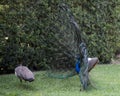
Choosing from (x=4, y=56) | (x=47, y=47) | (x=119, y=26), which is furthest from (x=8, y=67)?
(x=119, y=26)

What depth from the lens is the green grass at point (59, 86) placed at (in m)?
8.59

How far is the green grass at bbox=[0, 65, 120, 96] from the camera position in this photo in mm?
8594

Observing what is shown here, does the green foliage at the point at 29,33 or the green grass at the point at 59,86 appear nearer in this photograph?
the green grass at the point at 59,86

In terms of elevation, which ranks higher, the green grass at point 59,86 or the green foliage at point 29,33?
the green foliage at point 29,33

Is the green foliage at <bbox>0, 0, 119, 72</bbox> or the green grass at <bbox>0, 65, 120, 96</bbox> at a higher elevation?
the green foliage at <bbox>0, 0, 119, 72</bbox>

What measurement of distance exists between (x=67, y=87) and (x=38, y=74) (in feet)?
5.56

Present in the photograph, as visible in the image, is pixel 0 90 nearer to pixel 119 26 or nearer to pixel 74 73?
pixel 74 73

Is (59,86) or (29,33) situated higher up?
(29,33)

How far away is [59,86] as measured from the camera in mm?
9406

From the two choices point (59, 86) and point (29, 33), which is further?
point (29, 33)

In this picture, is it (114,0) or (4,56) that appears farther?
(114,0)

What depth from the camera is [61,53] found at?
11.0 meters

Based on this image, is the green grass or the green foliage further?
the green foliage

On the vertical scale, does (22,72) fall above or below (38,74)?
above
